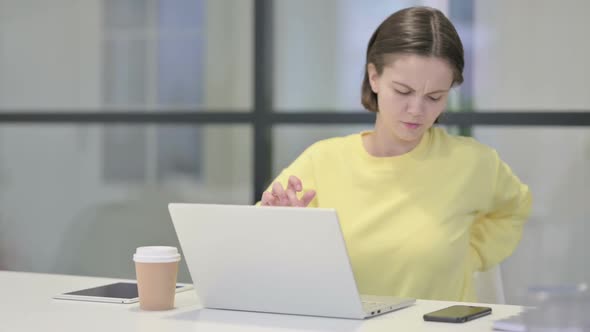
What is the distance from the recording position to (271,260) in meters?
1.58

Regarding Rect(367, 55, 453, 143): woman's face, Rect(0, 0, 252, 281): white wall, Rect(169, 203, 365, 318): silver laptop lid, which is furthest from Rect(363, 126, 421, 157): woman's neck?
Rect(0, 0, 252, 281): white wall

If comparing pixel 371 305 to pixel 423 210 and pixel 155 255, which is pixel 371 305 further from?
pixel 423 210

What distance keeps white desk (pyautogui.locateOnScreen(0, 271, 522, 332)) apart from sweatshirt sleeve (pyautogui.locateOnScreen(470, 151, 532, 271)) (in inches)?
20.2

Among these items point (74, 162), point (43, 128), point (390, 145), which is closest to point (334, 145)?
point (390, 145)

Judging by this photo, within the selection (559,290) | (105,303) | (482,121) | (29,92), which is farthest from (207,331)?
(29,92)

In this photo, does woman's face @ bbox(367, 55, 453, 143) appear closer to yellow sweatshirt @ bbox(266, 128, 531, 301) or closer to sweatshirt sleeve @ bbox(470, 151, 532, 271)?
yellow sweatshirt @ bbox(266, 128, 531, 301)

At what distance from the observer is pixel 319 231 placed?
1.50 meters

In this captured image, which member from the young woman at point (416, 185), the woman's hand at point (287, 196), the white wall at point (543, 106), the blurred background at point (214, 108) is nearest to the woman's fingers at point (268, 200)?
the woman's hand at point (287, 196)

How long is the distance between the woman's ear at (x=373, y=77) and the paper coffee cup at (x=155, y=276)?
0.75 m

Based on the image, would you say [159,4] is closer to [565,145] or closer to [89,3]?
[89,3]

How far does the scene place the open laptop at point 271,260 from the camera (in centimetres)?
151

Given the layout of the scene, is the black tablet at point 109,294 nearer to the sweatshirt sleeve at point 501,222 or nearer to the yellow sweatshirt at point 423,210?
the yellow sweatshirt at point 423,210

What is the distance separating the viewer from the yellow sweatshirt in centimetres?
214

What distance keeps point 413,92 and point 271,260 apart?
0.69 metres
